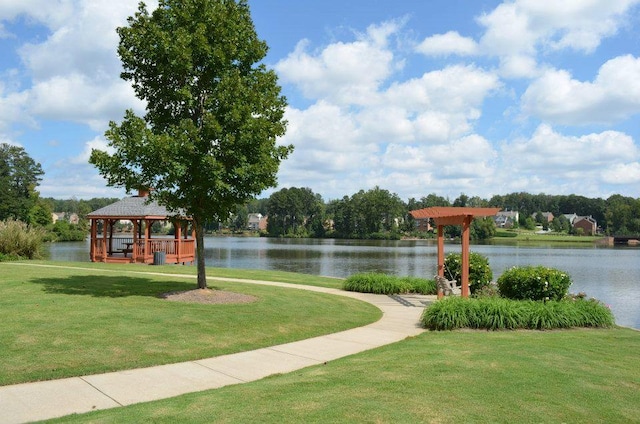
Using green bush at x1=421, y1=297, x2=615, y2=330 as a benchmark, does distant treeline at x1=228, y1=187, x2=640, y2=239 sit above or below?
A: above

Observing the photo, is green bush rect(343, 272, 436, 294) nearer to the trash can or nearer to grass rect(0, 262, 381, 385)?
grass rect(0, 262, 381, 385)

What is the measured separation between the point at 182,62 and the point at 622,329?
11437 mm

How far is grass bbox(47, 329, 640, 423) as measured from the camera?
4.91 m

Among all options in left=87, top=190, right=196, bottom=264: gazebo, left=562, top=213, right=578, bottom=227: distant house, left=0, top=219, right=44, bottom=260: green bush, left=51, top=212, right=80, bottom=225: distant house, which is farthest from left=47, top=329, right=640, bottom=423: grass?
left=562, top=213, right=578, bottom=227: distant house

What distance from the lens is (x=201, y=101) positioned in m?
12.6

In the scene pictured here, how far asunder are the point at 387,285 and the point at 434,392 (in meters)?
11.2

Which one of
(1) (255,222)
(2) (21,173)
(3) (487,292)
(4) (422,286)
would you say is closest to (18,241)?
(4) (422,286)

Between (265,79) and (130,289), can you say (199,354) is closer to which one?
(130,289)

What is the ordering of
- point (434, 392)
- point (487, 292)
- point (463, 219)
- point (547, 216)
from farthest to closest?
1. point (547, 216)
2. point (487, 292)
3. point (463, 219)
4. point (434, 392)

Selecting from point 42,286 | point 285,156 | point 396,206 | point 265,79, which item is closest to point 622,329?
point 285,156

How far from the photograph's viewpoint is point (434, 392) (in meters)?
5.60

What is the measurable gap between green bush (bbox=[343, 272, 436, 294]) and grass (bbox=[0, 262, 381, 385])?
287 centimetres

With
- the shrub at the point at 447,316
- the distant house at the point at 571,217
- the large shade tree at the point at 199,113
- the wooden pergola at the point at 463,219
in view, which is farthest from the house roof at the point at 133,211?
the distant house at the point at 571,217

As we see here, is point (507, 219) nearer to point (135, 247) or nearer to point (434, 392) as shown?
point (135, 247)
